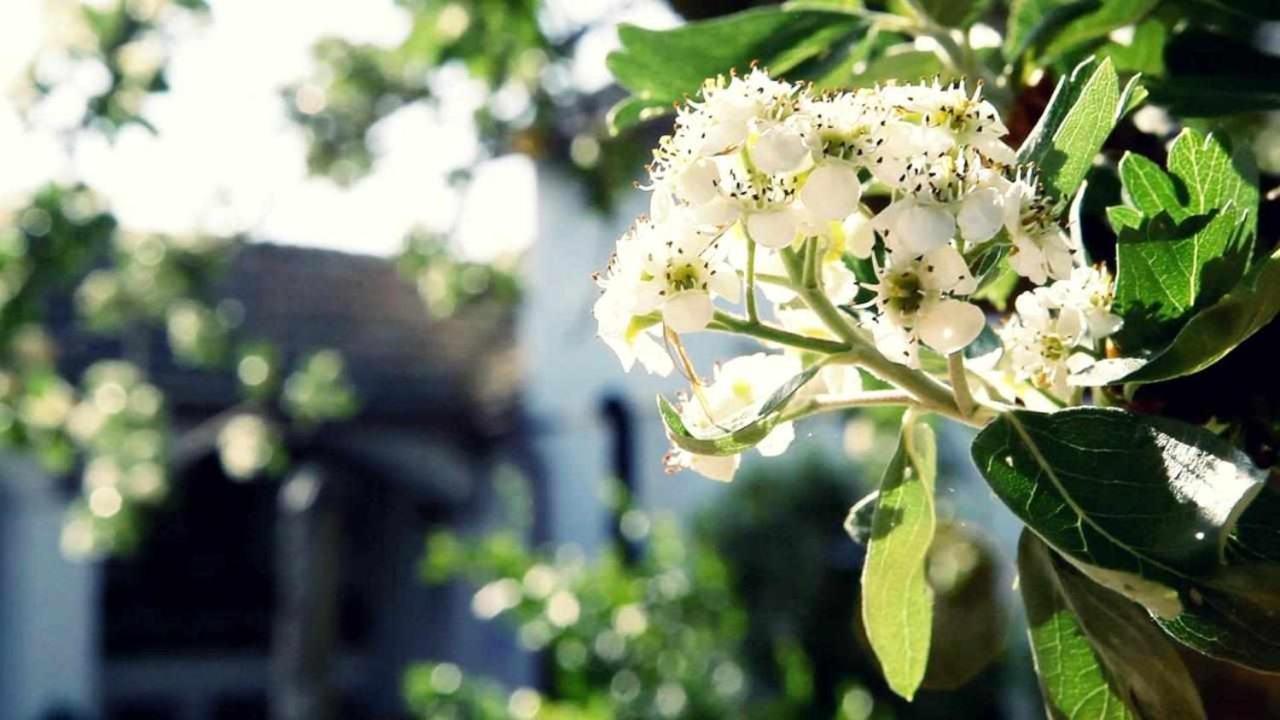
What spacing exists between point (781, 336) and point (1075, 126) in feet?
0.51

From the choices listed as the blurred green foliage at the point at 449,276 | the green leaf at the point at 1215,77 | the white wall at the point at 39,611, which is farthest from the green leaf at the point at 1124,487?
the white wall at the point at 39,611

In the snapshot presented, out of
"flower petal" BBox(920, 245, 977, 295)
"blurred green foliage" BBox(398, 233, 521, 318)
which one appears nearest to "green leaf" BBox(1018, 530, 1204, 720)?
"flower petal" BBox(920, 245, 977, 295)

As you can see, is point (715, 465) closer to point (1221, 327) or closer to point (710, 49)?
point (1221, 327)

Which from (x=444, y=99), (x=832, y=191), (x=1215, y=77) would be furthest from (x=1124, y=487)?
(x=444, y=99)

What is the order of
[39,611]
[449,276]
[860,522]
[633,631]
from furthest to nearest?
[39,611], [449,276], [633,631], [860,522]

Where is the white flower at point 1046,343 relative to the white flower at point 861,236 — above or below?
below

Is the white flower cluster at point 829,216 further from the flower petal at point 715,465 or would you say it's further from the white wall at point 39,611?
the white wall at point 39,611

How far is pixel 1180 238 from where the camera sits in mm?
687

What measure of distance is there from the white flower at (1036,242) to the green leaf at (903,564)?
0.37 ft

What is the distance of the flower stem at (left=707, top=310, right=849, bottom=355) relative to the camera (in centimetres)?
70

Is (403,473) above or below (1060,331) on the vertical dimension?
below

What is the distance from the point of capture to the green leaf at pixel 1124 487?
1.82 ft

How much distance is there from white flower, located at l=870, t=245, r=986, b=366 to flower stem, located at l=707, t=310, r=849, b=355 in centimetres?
5

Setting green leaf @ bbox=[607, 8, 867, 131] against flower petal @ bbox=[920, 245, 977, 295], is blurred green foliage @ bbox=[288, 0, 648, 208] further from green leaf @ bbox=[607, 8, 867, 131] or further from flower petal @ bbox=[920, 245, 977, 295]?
flower petal @ bbox=[920, 245, 977, 295]
